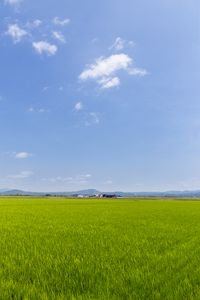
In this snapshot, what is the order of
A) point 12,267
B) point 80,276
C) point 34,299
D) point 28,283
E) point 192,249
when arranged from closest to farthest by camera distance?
1. point 34,299
2. point 28,283
3. point 80,276
4. point 12,267
5. point 192,249

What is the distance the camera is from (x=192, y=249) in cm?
926

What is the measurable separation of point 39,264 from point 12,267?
0.52m

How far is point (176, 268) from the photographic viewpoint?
669cm

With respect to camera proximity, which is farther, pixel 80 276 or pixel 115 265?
pixel 115 265

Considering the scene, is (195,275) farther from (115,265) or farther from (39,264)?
(39,264)

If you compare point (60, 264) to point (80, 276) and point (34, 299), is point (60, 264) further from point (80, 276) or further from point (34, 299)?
point (34, 299)

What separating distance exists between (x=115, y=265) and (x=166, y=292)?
1.82 metres

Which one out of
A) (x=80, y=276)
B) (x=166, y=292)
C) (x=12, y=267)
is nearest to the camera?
(x=166, y=292)

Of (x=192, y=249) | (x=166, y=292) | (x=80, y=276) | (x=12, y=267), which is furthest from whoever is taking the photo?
(x=192, y=249)

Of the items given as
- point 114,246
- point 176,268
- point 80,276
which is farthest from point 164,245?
point 80,276

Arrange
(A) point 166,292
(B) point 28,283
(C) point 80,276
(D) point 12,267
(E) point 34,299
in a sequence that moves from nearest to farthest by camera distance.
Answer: (E) point 34,299
(A) point 166,292
(B) point 28,283
(C) point 80,276
(D) point 12,267

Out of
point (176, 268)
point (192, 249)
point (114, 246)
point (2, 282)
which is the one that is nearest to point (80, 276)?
point (2, 282)

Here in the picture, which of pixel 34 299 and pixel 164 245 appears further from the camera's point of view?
pixel 164 245

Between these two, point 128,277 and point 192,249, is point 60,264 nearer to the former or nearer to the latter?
point 128,277
